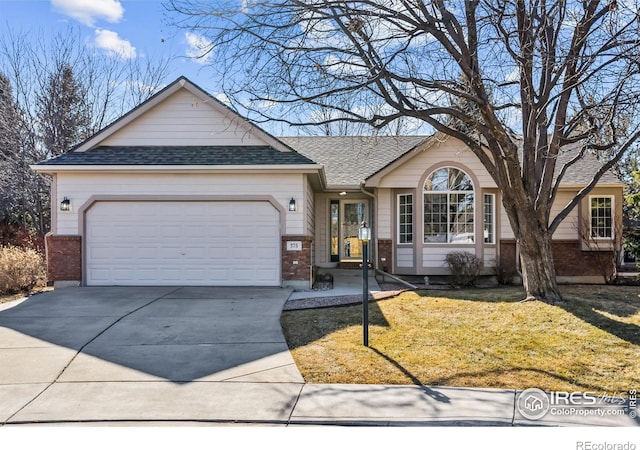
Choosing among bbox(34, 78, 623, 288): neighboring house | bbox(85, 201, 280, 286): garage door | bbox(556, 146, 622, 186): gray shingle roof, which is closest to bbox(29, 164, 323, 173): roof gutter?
bbox(34, 78, 623, 288): neighboring house

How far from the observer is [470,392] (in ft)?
15.6

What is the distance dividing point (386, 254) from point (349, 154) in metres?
5.27

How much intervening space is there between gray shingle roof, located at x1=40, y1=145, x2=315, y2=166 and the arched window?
430cm

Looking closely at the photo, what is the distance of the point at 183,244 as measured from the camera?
38.5 feet

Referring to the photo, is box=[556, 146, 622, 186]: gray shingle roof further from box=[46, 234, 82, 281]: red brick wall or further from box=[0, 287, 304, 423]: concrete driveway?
box=[46, 234, 82, 281]: red brick wall

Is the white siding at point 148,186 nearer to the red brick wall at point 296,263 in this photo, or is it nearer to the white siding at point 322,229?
the red brick wall at point 296,263

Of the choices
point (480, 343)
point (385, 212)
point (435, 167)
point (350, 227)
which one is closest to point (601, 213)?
point (435, 167)

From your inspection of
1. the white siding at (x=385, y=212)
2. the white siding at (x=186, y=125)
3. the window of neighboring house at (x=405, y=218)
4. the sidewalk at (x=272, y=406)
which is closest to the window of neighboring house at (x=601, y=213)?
the window of neighboring house at (x=405, y=218)

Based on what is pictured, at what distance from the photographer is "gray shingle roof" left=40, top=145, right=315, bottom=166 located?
11.5 meters

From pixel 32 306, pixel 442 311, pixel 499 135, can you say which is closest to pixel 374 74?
pixel 499 135

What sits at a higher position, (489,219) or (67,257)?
(489,219)

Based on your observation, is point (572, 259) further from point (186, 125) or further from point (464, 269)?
point (186, 125)

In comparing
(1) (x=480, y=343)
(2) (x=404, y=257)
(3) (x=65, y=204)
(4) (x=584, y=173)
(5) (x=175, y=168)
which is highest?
(4) (x=584, y=173)

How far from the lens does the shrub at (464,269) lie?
12180mm
